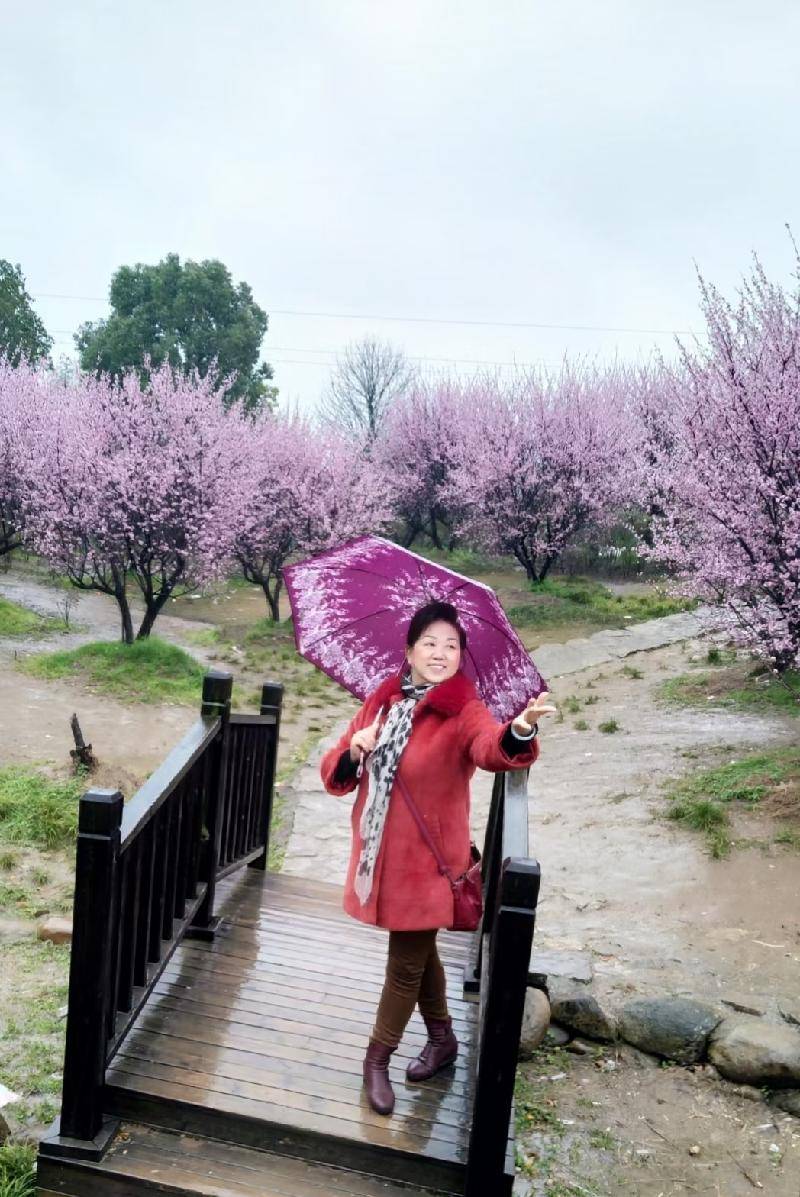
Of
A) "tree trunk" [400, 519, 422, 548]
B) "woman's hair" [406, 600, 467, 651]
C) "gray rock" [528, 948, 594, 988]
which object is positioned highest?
"tree trunk" [400, 519, 422, 548]

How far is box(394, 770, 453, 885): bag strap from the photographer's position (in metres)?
3.13

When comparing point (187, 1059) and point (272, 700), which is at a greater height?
point (272, 700)

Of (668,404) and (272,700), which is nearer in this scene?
(272,700)

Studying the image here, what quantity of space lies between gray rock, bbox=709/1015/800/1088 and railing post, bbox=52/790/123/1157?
2.89 metres

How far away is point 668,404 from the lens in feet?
91.1

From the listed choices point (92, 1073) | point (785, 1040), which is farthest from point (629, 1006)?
point (92, 1073)

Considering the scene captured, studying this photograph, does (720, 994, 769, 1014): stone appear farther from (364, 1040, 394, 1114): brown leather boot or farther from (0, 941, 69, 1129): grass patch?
(0, 941, 69, 1129): grass patch

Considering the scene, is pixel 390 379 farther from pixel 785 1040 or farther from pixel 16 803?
pixel 785 1040

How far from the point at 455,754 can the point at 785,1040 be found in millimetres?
2553

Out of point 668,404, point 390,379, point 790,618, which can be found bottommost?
point 790,618

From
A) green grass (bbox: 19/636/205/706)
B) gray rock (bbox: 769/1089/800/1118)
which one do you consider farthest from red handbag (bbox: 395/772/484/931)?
green grass (bbox: 19/636/205/706)

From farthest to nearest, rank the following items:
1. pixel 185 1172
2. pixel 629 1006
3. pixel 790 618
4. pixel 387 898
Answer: pixel 790 618 < pixel 629 1006 < pixel 387 898 < pixel 185 1172

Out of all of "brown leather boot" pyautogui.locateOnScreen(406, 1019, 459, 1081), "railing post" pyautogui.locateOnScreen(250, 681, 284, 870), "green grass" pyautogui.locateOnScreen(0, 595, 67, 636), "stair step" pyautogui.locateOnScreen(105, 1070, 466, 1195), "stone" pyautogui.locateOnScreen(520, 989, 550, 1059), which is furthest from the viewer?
"green grass" pyautogui.locateOnScreen(0, 595, 67, 636)

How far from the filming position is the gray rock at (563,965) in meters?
4.98
